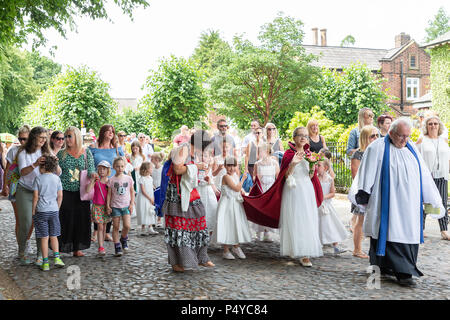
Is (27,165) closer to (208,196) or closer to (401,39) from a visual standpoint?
(208,196)

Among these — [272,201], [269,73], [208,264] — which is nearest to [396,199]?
[272,201]

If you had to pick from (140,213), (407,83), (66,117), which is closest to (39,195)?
(140,213)

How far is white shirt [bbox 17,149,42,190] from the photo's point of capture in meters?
6.75

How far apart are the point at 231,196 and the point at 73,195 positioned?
2.43 metres

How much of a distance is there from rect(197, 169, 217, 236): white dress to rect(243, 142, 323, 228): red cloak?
0.69 metres

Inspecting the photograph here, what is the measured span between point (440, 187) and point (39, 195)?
6969 mm

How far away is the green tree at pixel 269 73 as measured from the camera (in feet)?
93.0

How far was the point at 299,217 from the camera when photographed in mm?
6430

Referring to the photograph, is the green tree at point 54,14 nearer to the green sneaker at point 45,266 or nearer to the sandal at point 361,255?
the green sneaker at point 45,266

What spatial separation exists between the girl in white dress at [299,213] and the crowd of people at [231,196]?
1 cm

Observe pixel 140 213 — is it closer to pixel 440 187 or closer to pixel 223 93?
pixel 440 187

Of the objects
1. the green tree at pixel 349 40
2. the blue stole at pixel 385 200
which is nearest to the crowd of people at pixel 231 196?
the blue stole at pixel 385 200

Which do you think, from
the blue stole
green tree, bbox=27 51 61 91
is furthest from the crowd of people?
green tree, bbox=27 51 61 91

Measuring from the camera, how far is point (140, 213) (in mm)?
9359
